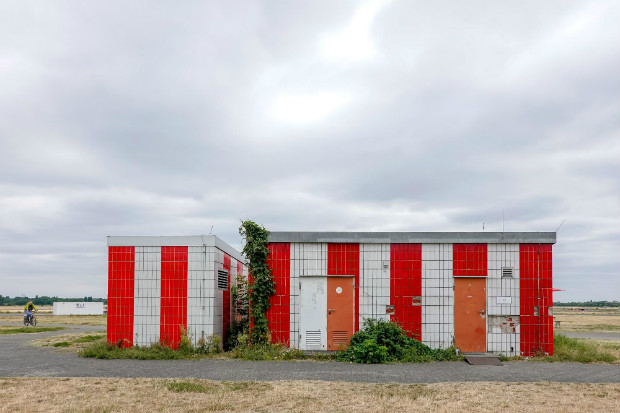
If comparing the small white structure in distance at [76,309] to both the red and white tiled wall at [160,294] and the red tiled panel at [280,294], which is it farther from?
the red tiled panel at [280,294]

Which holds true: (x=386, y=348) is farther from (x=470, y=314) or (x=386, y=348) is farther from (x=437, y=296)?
(x=470, y=314)

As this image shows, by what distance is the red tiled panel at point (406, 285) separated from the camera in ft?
51.9

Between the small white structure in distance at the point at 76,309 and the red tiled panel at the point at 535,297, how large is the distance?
46797mm

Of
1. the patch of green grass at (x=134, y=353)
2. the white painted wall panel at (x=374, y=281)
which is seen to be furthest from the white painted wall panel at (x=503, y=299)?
the patch of green grass at (x=134, y=353)

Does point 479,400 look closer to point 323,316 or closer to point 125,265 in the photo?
point 323,316

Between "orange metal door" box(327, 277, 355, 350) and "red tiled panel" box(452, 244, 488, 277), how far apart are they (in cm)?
304

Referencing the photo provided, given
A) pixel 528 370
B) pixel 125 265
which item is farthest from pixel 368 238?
pixel 125 265

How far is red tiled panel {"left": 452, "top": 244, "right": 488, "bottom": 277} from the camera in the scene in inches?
631

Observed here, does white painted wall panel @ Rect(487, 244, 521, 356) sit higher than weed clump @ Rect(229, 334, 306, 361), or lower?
higher

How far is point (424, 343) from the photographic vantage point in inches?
618

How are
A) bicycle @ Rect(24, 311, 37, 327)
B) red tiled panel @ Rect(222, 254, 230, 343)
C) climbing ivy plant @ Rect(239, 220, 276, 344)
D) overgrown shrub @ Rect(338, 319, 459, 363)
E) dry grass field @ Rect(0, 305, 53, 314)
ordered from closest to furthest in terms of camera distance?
overgrown shrub @ Rect(338, 319, 459, 363) < climbing ivy plant @ Rect(239, 220, 276, 344) < red tiled panel @ Rect(222, 254, 230, 343) < bicycle @ Rect(24, 311, 37, 327) < dry grass field @ Rect(0, 305, 53, 314)

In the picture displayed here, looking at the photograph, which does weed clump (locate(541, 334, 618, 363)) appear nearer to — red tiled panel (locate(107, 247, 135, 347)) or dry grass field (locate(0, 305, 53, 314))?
red tiled panel (locate(107, 247, 135, 347))

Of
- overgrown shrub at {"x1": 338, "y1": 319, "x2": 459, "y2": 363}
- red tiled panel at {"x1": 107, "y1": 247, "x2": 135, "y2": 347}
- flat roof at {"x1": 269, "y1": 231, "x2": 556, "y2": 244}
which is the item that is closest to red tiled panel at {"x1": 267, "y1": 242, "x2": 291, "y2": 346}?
flat roof at {"x1": 269, "y1": 231, "x2": 556, "y2": 244}

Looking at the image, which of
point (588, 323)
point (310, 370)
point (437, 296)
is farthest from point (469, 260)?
point (588, 323)
